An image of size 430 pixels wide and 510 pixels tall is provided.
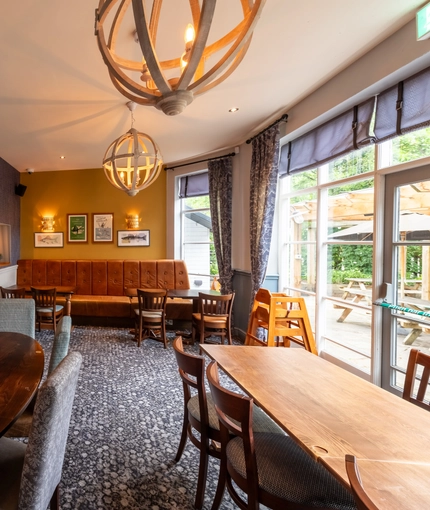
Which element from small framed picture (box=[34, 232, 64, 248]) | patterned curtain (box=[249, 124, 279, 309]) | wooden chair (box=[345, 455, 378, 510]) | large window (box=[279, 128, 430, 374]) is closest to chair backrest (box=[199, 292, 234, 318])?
patterned curtain (box=[249, 124, 279, 309])

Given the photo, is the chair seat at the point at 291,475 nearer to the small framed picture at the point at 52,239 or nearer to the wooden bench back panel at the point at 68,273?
the wooden bench back panel at the point at 68,273

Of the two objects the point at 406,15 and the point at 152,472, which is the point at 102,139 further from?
the point at 152,472

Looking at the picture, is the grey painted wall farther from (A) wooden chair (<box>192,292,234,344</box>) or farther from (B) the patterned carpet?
(A) wooden chair (<box>192,292,234,344</box>)

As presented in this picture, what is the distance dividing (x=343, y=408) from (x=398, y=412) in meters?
0.22

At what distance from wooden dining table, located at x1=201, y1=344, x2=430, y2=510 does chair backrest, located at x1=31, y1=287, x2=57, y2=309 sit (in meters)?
3.27

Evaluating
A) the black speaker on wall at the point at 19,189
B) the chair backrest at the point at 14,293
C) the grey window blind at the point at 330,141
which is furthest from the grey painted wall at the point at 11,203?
the grey window blind at the point at 330,141

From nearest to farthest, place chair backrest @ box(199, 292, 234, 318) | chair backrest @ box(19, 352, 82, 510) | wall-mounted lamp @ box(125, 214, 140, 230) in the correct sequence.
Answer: chair backrest @ box(19, 352, 82, 510) → chair backrest @ box(199, 292, 234, 318) → wall-mounted lamp @ box(125, 214, 140, 230)

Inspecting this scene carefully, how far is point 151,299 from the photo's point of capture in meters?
3.91

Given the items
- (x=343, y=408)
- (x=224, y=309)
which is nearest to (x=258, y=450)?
(x=343, y=408)

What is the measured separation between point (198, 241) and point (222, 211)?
1.06m

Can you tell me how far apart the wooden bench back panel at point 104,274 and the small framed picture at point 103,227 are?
537 millimetres

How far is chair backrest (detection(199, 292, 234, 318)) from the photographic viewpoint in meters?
3.63

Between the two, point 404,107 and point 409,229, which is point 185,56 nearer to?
point 404,107

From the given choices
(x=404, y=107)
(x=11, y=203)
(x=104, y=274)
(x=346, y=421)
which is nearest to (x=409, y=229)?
(x=404, y=107)
